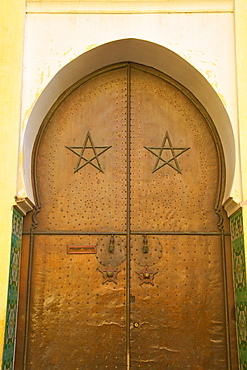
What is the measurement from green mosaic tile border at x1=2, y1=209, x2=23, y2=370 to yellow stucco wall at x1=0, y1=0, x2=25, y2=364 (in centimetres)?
11

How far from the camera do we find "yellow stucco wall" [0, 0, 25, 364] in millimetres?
5197

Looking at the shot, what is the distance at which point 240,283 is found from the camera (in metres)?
5.45

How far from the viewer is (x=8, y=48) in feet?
18.9

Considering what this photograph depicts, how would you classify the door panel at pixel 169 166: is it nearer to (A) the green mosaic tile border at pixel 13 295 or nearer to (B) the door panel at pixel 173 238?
(B) the door panel at pixel 173 238

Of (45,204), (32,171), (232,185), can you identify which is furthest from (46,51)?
(232,185)

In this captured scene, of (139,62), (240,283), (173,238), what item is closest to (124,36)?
(139,62)

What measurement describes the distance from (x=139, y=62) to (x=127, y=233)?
2.13 m

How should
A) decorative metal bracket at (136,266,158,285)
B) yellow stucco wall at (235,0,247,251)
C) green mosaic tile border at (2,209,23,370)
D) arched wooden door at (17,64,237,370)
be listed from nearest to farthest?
green mosaic tile border at (2,209,23,370), yellow stucco wall at (235,0,247,251), arched wooden door at (17,64,237,370), decorative metal bracket at (136,266,158,285)

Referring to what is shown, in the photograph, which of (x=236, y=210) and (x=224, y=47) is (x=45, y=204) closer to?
(x=236, y=210)

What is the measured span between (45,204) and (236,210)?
2.17 m

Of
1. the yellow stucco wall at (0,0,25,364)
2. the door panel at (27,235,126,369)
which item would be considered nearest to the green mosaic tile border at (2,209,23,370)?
the yellow stucco wall at (0,0,25,364)

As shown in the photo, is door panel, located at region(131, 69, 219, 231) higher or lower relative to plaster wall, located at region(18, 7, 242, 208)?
lower

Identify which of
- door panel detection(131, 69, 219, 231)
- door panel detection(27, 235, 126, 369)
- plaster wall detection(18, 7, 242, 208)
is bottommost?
door panel detection(27, 235, 126, 369)

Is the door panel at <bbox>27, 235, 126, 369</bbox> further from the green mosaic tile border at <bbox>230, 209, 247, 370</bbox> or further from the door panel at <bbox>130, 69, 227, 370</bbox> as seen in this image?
the green mosaic tile border at <bbox>230, 209, 247, 370</bbox>
